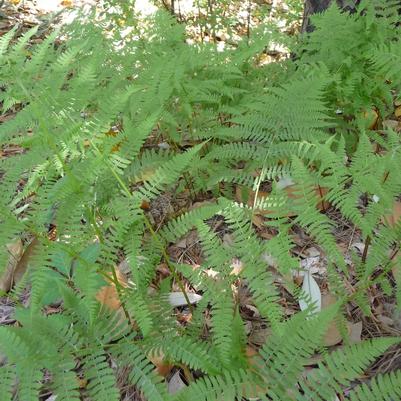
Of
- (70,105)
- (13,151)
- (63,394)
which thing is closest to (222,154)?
(70,105)

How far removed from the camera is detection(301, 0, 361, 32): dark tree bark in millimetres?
3316

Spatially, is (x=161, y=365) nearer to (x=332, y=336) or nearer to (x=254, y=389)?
(x=254, y=389)

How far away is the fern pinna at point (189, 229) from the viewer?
1.67 m

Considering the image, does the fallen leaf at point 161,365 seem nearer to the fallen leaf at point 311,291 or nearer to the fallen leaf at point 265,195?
the fallen leaf at point 311,291

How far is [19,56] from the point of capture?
2.37 m

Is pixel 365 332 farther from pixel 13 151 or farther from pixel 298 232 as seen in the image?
pixel 13 151

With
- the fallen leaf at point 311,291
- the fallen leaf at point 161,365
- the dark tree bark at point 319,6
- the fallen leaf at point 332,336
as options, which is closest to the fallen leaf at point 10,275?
the fallen leaf at point 161,365

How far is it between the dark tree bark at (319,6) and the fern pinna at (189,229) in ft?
1.42

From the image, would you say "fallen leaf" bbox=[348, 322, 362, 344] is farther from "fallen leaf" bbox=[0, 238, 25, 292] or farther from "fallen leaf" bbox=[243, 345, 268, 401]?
"fallen leaf" bbox=[0, 238, 25, 292]

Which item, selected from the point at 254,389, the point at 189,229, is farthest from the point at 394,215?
the point at 254,389

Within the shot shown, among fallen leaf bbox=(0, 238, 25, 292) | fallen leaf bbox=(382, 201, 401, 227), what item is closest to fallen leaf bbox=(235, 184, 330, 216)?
fallen leaf bbox=(382, 201, 401, 227)

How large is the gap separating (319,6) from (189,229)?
7.65 feet

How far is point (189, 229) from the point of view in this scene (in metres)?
2.18

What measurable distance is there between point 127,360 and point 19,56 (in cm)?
165
